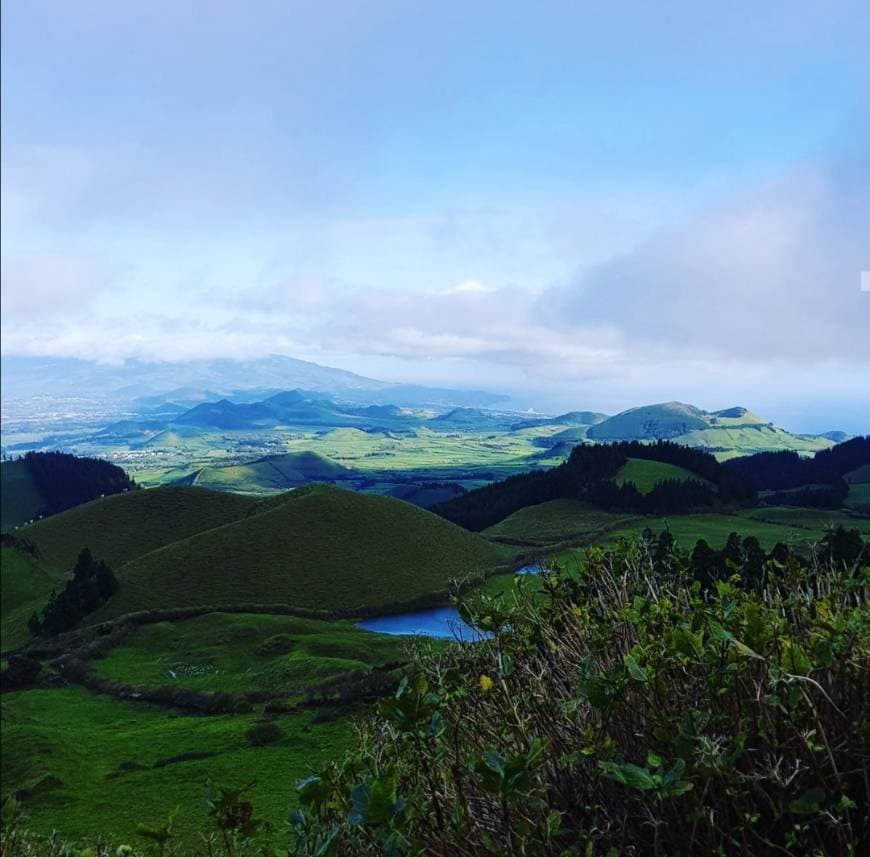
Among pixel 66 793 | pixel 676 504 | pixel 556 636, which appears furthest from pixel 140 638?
pixel 676 504

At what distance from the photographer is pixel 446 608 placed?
307ft

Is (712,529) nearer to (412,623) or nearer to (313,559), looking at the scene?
(412,623)

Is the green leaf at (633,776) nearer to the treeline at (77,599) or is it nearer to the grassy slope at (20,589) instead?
the treeline at (77,599)

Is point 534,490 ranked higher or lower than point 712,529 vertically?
higher

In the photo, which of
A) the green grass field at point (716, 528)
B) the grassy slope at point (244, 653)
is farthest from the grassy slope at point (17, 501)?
the green grass field at point (716, 528)

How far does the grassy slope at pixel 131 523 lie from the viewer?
118 m

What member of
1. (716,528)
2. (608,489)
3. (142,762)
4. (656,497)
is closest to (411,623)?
(142,762)

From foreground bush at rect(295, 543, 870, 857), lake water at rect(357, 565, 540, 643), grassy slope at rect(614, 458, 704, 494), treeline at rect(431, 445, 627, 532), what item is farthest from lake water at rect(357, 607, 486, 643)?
grassy slope at rect(614, 458, 704, 494)

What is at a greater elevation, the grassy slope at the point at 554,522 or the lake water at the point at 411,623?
the grassy slope at the point at 554,522

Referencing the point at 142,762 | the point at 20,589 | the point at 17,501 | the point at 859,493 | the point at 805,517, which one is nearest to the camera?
the point at 142,762

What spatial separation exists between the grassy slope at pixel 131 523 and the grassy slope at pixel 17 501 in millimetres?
65896

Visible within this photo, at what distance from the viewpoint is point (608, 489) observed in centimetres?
15625

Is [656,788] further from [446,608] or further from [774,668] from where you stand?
[446,608]

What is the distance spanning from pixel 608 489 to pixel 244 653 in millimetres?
104380
